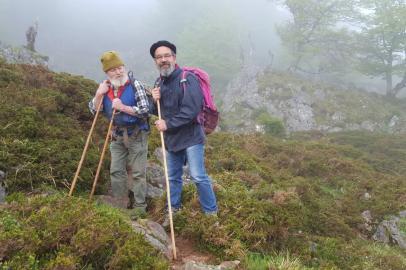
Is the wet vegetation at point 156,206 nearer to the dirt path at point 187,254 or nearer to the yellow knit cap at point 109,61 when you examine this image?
the dirt path at point 187,254

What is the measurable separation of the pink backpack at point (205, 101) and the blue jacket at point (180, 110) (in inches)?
2.9

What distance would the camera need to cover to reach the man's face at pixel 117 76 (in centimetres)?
575

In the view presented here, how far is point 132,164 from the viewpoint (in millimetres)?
6277

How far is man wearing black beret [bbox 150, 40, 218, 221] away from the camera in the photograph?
525cm

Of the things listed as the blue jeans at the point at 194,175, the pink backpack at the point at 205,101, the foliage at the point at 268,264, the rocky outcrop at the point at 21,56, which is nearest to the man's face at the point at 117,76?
the pink backpack at the point at 205,101

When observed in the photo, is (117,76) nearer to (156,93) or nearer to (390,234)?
(156,93)

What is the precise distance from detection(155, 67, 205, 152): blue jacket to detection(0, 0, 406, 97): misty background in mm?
39385

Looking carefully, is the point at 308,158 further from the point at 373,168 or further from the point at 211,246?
the point at 211,246

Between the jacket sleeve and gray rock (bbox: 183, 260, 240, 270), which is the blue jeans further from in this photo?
gray rock (bbox: 183, 260, 240, 270)

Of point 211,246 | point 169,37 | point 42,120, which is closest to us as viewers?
point 211,246

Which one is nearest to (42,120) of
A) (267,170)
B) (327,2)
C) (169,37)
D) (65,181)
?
(65,181)

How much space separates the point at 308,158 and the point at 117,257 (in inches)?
463

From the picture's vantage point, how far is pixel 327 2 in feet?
146

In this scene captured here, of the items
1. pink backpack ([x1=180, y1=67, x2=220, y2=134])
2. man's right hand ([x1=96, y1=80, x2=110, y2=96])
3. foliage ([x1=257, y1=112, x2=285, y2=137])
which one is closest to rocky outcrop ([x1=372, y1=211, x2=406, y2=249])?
pink backpack ([x1=180, y1=67, x2=220, y2=134])
